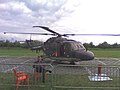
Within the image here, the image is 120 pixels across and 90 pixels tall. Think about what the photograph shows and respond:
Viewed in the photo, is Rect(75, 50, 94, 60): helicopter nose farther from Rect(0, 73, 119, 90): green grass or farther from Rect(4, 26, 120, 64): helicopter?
Rect(0, 73, 119, 90): green grass

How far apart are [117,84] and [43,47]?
16.3 m

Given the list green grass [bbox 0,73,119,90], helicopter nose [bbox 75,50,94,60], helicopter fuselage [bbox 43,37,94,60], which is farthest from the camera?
helicopter fuselage [bbox 43,37,94,60]

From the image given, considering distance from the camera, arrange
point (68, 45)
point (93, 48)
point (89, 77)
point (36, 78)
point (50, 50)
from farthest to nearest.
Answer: point (93, 48), point (50, 50), point (68, 45), point (36, 78), point (89, 77)

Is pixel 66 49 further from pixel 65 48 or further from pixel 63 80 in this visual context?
pixel 63 80

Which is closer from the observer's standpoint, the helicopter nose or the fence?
the fence

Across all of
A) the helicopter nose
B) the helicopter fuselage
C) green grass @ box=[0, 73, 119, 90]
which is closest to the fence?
green grass @ box=[0, 73, 119, 90]

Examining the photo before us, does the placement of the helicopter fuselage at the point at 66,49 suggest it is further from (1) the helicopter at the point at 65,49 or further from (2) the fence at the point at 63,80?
(2) the fence at the point at 63,80

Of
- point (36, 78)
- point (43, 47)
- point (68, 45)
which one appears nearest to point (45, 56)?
point (43, 47)

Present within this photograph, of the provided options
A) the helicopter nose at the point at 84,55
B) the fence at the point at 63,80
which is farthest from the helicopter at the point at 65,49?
the fence at the point at 63,80

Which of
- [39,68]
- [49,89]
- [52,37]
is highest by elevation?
[52,37]

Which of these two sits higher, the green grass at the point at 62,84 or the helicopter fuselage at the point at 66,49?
the helicopter fuselage at the point at 66,49

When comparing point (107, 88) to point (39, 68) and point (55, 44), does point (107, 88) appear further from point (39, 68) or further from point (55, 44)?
point (55, 44)

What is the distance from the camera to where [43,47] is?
28312 mm

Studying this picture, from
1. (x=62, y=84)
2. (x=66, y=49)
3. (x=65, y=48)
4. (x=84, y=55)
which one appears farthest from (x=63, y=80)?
(x=65, y=48)
